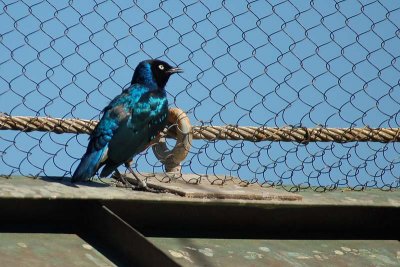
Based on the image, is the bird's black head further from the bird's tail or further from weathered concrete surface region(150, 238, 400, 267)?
weathered concrete surface region(150, 238, 400, 267)

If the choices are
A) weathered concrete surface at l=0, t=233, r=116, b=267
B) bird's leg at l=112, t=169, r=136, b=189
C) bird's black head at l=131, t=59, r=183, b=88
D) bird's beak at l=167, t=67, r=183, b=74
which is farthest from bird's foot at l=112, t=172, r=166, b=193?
bird's beak at l=167, t=67, r=183, b=74

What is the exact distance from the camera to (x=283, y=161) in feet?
17.1

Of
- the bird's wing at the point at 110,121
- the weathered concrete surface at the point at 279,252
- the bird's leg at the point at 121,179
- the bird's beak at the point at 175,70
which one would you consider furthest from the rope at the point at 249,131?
the weathered concrete surface at the point at 279,252

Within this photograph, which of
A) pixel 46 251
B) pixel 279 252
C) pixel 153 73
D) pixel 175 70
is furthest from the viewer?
pixel 175 70

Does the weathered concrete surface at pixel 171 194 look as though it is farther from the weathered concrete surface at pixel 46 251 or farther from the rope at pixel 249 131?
the rope at pixel 249 131

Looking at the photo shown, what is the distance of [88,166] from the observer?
192 inches

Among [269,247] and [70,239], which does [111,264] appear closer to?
[70,239]

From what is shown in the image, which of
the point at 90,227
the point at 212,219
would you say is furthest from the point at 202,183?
the point at 90,227

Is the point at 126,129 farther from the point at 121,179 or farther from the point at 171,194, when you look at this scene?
the point at 171,194

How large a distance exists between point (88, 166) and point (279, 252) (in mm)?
954

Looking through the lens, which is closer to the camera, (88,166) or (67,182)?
(67,182)

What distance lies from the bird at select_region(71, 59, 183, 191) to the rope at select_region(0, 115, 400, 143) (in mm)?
96

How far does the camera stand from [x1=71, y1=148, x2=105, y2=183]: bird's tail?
15.5ft

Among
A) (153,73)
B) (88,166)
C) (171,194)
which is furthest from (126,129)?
(171,194)
